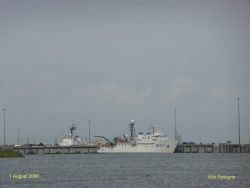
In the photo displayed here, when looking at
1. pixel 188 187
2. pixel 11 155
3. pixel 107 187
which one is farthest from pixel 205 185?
pixel 11 155

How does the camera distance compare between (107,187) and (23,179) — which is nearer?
(107,187)

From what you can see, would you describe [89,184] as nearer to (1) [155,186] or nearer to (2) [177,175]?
(1) [155,186]

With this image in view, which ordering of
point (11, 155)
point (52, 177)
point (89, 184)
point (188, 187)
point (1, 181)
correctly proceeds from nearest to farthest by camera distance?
point (188, 187)
point (89, 184)
point (1, 181)
point (52, 177)
point (11, 155)

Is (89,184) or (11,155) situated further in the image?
(11,155)

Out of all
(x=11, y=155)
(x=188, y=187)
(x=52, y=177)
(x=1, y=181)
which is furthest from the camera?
(x=11, y=155)

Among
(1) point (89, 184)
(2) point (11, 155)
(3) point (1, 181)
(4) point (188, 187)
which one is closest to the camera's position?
(4) point (188, 187)

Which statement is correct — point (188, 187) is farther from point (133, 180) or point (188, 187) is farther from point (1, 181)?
point (1, 181)

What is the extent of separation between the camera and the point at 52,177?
84125 mm

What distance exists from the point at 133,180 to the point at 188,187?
1109 centimetres

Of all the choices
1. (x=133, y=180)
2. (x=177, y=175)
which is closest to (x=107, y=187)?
(x=133, y=180)

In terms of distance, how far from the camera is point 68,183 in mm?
74188

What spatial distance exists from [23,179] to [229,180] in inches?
874

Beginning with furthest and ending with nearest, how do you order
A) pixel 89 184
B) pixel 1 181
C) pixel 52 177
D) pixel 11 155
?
pixel 11 155
pixel 52 177
pixel 1 181
pixel 89 184

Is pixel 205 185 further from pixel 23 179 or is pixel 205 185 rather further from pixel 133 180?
pixel 23 179
